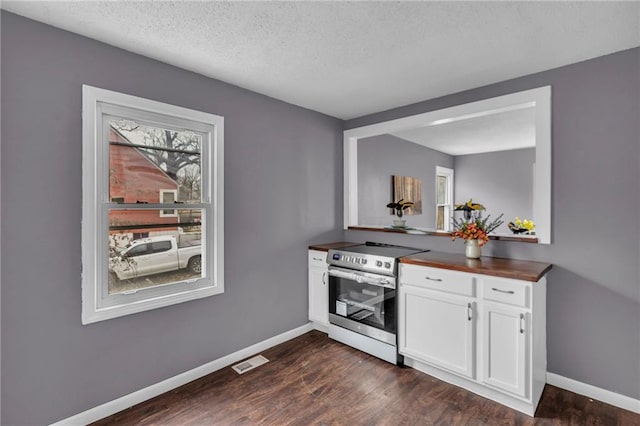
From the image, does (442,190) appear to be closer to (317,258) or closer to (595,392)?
(317,258)

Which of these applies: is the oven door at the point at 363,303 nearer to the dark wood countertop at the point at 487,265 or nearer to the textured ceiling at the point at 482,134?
the dark wood countertop at the point at 487,265

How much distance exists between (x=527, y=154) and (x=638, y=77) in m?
4.08

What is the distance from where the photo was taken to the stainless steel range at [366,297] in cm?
270

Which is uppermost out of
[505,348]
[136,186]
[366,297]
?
[136,186]

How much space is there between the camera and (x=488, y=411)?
209 cm

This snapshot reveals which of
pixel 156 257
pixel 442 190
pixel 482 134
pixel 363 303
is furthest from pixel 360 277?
pixel 442 190

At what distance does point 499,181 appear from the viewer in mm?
6051

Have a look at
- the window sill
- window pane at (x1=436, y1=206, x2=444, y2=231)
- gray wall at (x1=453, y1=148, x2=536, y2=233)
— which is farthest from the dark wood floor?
gray wall at (x1=453, y1=148, x2=536, y2=233)

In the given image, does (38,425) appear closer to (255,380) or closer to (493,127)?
(255,380)

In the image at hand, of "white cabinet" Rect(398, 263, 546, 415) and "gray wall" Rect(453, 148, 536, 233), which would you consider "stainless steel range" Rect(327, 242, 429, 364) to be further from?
"gray wall" Rect(453, 148, 536, 233)

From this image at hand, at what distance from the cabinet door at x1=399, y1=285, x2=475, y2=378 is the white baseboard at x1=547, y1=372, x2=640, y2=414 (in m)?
0.74

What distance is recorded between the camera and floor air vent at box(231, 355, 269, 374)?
2.62 meters

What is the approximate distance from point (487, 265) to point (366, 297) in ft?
3.56

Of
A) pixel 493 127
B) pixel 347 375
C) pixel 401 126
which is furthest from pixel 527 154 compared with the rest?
pixel 347 375
